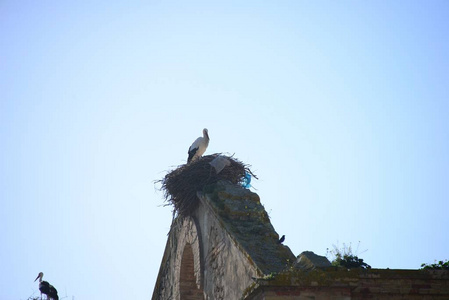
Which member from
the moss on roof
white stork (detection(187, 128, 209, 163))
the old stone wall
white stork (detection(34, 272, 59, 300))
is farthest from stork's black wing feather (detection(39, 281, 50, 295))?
the moss on roof

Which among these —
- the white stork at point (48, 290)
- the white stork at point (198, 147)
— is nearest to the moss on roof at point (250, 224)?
the white stork at point (198, 147)

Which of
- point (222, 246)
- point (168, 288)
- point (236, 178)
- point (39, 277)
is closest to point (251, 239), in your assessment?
point (222, 246)

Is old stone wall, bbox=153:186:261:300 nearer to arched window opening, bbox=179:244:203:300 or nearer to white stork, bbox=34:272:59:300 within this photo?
arched window opening, bbox=179:244:203:300

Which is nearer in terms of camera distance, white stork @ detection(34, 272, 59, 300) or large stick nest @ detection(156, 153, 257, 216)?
large stick nest @ detection(156, 153, 257, 216)

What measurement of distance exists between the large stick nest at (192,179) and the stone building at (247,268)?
247 mm

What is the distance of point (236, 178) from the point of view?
13695 mm

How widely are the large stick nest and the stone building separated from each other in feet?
0.81

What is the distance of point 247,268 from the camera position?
9945 millimetres

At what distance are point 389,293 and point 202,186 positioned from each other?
524 centimetres

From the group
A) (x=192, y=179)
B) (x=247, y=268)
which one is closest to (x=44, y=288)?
(x=192, y=179)

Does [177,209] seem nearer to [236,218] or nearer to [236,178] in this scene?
[236,178]

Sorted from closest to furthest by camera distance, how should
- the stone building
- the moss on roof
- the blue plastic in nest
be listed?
the stone building < the moss on roof < the blue plastic in nest

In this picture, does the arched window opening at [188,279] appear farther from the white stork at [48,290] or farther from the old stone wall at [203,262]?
the white stork at [48,290]

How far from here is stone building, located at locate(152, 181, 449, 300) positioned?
8203 mm
